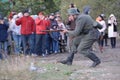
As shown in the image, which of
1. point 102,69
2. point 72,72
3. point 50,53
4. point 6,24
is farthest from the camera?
point 50,53

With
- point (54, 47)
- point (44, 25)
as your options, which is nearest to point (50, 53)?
point (54, 47)

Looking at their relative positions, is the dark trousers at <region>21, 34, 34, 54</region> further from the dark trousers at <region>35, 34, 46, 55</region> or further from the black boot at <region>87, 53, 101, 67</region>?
the black boot at <region>87, 53, 101, 67</region>

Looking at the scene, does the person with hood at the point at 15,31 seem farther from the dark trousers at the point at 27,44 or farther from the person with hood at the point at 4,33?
the person with hood at the point at 4,33

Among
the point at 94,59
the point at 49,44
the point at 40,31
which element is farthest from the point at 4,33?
the point at 94,59

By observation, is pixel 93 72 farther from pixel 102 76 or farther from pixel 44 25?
pixel 44 25

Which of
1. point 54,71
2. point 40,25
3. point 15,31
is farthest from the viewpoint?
point 40,25

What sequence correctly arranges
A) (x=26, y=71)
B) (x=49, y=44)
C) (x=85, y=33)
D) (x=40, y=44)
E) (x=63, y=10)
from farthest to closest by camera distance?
(x=63, y=10) < (x=49, y=44) < (x=40, y=44) < (x=85, y=33) < (x=26, y=71)

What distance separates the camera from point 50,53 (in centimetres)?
2208

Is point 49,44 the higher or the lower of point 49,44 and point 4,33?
the lower

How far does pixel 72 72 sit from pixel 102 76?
42.4 inches

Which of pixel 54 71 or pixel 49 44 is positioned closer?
pixel 54 71

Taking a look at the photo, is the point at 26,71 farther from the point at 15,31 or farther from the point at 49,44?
the point at 49,44

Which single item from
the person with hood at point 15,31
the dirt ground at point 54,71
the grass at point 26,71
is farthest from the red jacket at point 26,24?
the grass at point 26,71

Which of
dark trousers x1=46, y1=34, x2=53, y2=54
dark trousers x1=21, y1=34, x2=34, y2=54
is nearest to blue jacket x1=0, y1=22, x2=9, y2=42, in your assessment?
dark trousers x1=21, y1=34, x2=34, y2=54
